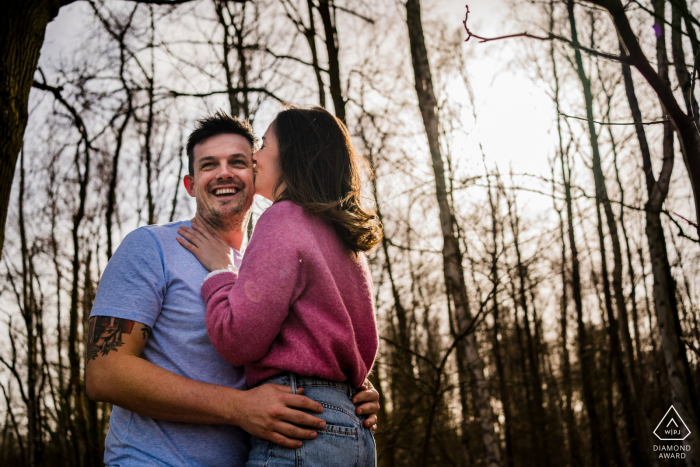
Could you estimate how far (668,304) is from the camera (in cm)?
452

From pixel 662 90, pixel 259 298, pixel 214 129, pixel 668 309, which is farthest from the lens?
pixel 668 309

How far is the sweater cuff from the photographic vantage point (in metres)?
1.62

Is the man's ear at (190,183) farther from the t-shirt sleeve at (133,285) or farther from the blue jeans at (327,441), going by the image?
the blue jeans at (327,441)

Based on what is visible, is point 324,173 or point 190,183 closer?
point 324,173

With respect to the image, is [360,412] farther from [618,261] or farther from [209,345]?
[618,261]

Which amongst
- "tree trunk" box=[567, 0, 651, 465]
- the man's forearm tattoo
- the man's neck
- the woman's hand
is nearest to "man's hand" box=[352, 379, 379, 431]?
the woman's hand

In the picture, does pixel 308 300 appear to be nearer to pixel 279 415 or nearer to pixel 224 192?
pixel 279 415

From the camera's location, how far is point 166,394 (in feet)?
5.05

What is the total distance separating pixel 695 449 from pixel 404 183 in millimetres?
4237

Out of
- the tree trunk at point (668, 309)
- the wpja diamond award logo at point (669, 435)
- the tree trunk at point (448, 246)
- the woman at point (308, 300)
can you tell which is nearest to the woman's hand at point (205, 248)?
the woman at point (308, 300)

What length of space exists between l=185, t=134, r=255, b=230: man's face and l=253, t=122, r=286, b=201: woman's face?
384 mm

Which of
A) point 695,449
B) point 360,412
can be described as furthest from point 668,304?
point 360,412

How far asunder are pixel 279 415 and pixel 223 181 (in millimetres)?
1270

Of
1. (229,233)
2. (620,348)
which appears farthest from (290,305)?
(620,348)
